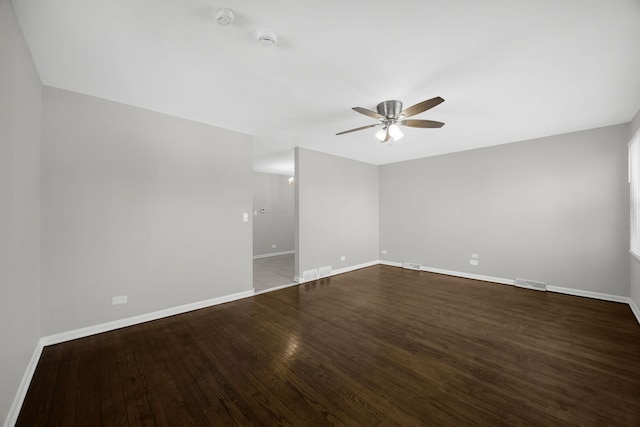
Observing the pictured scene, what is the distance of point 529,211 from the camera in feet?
14.3

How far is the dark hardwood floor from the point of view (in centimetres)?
164

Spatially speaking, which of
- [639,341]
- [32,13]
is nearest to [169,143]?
[32,13]

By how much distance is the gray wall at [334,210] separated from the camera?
15.8 feet

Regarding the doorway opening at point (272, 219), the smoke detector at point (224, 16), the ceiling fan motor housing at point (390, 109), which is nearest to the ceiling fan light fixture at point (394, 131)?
the ceiling fan motor housing at point (390, 109)

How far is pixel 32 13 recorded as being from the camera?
63.1 inches

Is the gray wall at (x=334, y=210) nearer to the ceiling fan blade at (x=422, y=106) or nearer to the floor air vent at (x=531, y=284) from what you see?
the ceiling fan blade at (x=422, y=106)

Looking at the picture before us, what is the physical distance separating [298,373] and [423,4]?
2.88 m

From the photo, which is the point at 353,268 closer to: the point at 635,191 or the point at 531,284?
the point at 531,284

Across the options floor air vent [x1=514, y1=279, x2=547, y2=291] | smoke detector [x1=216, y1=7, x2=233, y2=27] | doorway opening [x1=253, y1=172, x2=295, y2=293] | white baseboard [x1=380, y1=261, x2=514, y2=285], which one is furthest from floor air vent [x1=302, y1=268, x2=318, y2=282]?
smoke detector [x1=216, y1=7, x2=233, y2=27]

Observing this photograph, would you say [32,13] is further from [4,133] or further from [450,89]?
[450,89]

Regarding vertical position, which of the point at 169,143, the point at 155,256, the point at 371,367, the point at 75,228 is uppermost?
the point at 169,143

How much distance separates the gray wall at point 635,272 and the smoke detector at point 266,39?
4464 millimetres

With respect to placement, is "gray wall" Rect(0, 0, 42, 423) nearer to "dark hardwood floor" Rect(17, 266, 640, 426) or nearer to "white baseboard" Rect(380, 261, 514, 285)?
"dark hardwood floor" Rect(17, 266, 640, 426)

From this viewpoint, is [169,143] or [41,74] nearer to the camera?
[41,74]
